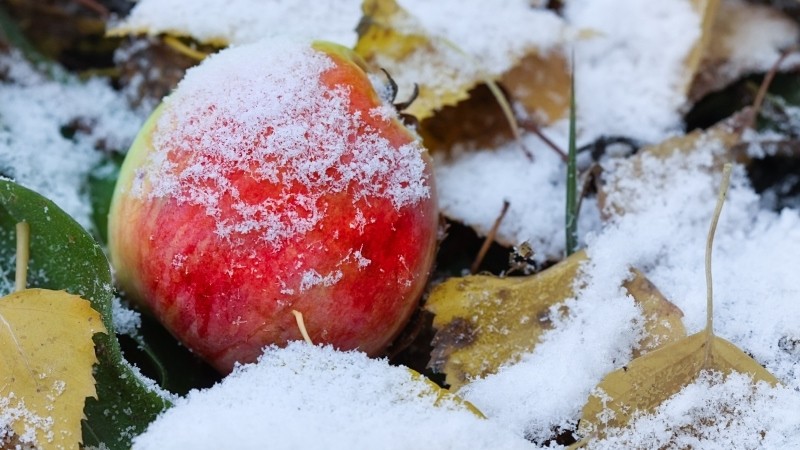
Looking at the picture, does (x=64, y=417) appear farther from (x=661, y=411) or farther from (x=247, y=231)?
(x=661, y=411)

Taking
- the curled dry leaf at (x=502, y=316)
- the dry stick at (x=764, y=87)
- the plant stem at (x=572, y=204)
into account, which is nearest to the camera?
the curled dry leaf at (x=502, y=316)

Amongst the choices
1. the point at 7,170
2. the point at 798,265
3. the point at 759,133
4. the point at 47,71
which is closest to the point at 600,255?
the point at 798,265

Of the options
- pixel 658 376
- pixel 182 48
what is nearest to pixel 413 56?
pixel 182 48

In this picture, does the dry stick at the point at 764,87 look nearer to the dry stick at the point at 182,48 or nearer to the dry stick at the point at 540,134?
the dry stick at the point at 540,134

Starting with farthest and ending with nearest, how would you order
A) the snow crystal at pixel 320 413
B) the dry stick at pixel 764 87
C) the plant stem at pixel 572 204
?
the dry stick at pixel 764 87 → the plant stem at pixel 572 204 → the snow crystal at pixel 320 413

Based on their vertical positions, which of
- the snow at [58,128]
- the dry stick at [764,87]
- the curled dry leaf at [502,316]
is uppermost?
the dry stick at [764,87]

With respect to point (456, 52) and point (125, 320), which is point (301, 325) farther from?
point (456, 52)

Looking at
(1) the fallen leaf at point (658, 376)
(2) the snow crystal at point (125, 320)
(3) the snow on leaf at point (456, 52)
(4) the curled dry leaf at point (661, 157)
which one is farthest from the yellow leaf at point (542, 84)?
(2) the snow crystal at point (125, 320)
